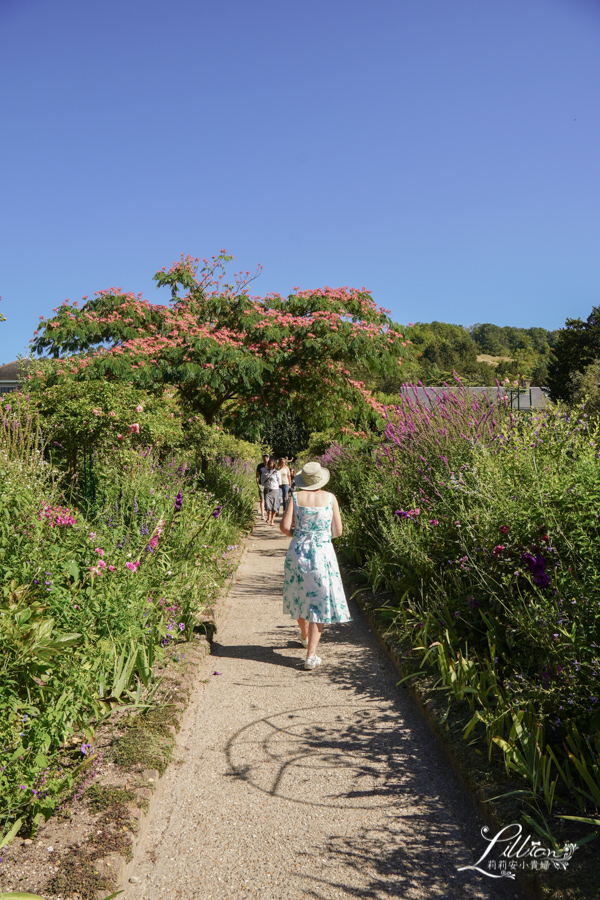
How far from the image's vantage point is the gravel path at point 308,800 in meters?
2.51

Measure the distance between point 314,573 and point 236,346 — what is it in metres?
7.04

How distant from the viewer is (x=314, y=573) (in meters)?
5.08

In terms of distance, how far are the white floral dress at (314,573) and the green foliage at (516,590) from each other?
0.62m

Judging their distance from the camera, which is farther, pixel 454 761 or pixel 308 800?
pixel 454 761

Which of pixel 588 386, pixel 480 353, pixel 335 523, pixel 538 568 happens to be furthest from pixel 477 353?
pixel 538 568

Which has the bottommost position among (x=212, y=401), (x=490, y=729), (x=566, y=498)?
(x=490, y=729)

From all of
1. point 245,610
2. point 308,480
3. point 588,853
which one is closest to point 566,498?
point 588,853

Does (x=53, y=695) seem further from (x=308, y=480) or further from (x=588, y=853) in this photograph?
(x=308, y=480)

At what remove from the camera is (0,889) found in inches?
86.7

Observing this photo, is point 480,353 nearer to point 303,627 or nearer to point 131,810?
point 303,627

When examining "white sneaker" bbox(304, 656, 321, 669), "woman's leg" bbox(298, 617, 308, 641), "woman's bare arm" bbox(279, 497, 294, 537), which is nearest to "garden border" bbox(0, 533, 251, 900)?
"white sneaker" bbox(304, 656, 321, 669)

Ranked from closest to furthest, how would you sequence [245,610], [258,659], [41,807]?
[41,807] < [258,659] < [245,610]

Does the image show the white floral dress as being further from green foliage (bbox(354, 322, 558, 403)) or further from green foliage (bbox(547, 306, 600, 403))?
green foliage (bbox(547, 306, 600, 403))

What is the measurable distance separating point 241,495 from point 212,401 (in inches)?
83.7
